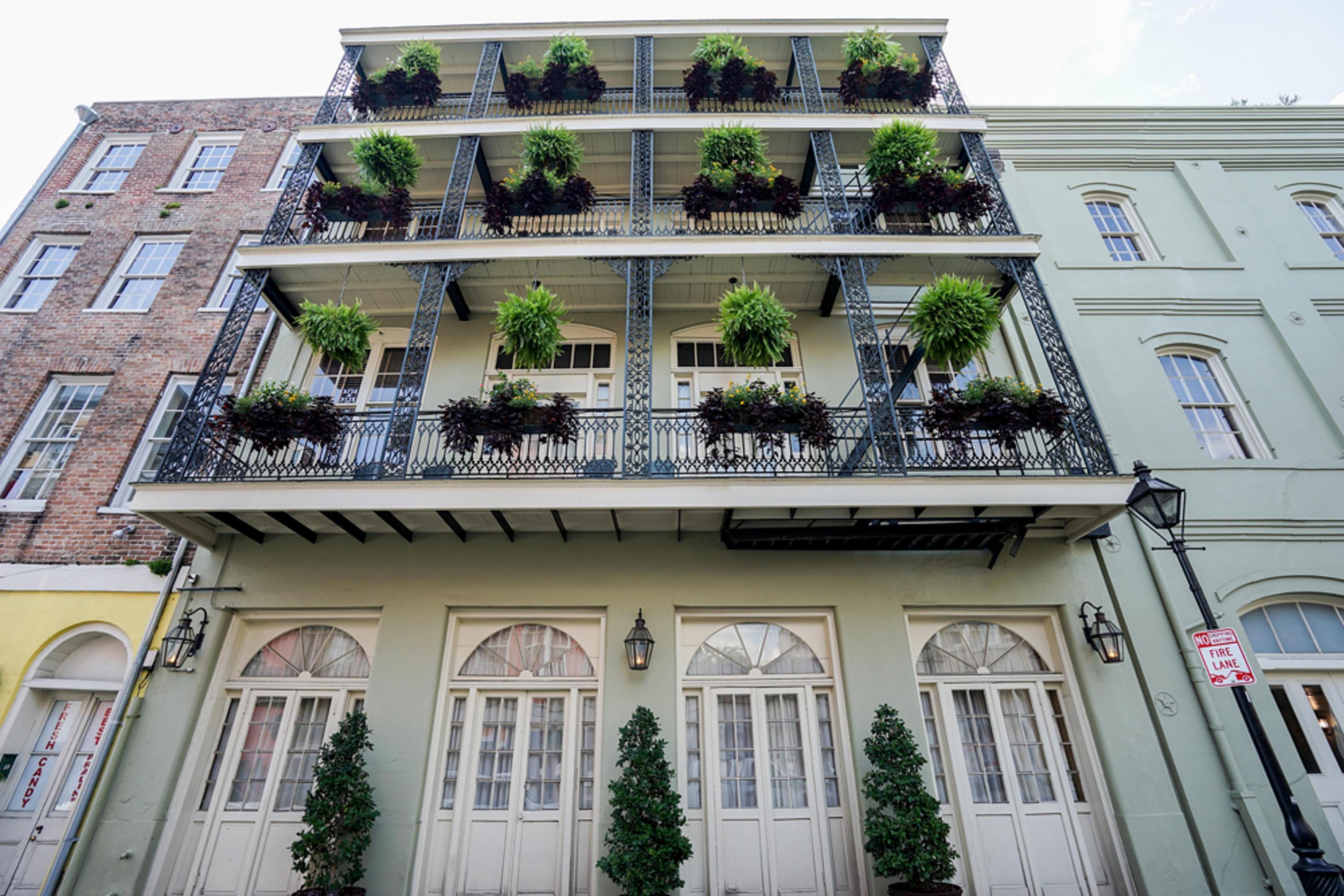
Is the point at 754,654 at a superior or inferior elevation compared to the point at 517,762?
superior

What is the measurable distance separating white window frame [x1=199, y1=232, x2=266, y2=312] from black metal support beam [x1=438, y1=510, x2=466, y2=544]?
5491 mm

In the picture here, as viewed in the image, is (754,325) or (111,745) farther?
(754,325)

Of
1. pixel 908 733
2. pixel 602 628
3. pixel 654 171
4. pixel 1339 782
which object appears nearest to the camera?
pixel 908 733

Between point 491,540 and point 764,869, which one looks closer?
point 764,869

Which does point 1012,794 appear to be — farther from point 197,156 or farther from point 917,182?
point 197,156

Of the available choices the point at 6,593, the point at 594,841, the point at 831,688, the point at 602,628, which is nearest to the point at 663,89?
the point at 602,628

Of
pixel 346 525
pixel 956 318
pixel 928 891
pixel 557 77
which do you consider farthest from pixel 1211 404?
pixel 346 525

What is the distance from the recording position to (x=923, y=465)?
6.45 metres

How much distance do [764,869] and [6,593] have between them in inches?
381

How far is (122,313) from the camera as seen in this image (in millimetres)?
9320

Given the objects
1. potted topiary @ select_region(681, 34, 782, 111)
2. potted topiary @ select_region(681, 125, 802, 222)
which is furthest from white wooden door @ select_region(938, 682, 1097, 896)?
potted topiary @ select_region(681, 34, 782, 111)

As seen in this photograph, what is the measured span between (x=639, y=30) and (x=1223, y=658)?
37.2 ft

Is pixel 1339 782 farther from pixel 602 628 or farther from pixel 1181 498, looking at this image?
pixel 602 628

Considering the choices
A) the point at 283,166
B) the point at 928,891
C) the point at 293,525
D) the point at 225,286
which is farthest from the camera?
the point at 283,166
